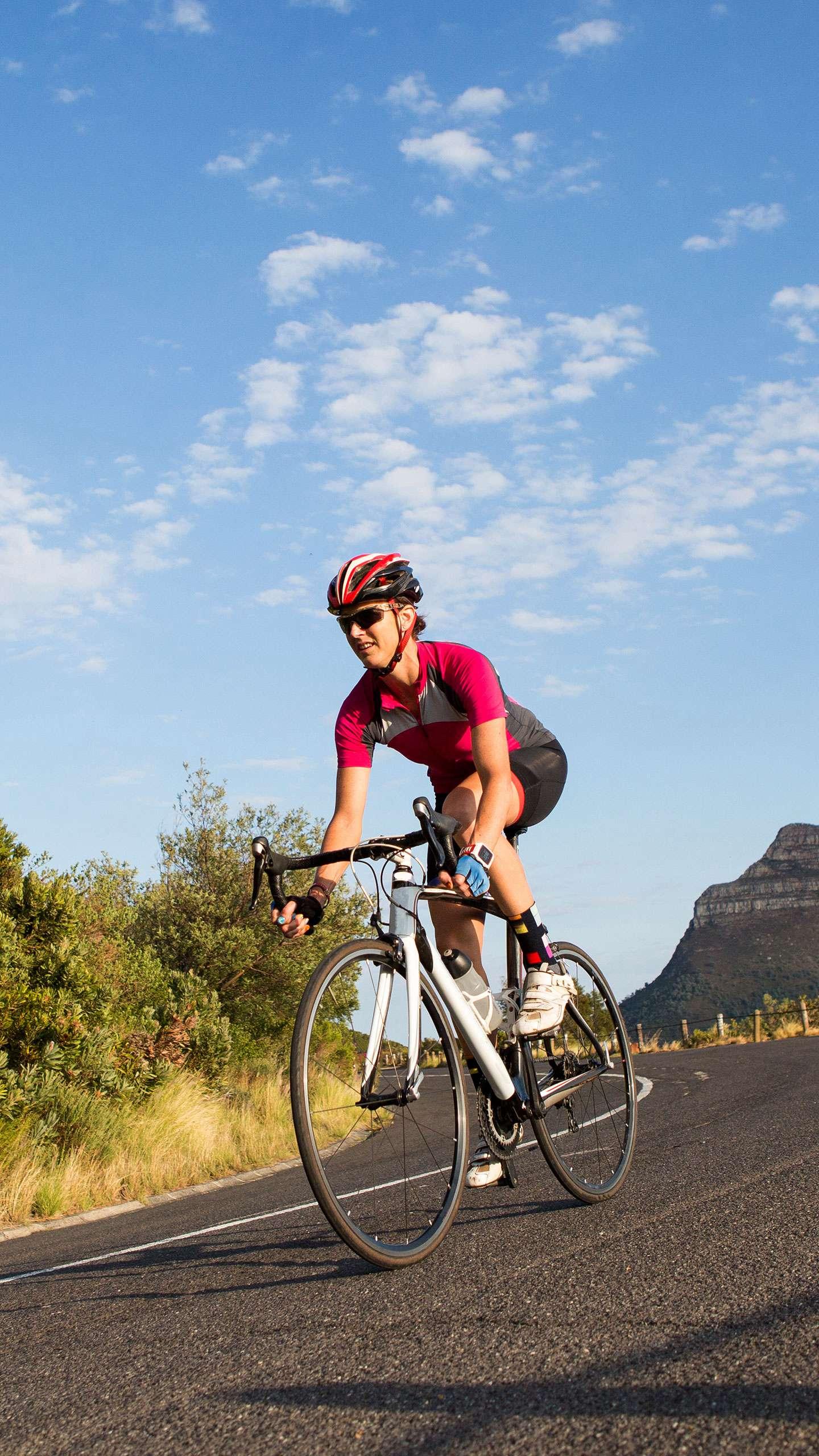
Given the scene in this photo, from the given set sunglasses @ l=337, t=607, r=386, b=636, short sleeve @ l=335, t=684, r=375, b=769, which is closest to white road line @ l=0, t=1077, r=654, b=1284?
short sleeve @ l=335, t=684, r=375, b=769

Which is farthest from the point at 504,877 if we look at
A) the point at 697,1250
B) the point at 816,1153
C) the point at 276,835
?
the point at 276,835

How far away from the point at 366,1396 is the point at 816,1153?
3690mm

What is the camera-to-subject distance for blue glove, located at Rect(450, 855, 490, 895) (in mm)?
3879

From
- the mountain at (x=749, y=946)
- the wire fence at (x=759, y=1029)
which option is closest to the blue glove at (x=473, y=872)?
the wire fence at (x=759, y=1029)

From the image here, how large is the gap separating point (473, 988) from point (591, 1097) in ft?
5.20

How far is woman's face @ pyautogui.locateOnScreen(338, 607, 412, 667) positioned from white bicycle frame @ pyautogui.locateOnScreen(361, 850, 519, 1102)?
87cm

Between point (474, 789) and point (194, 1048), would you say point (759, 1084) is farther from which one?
point (474, 789)

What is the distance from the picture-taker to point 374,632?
4.35 meters

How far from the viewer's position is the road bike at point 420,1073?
342 centimetres

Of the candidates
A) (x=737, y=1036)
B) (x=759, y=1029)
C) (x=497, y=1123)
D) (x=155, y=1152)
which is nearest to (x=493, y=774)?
(x=497, y=1123)

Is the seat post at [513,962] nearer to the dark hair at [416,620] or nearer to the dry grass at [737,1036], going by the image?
the dark hair at [416,620]

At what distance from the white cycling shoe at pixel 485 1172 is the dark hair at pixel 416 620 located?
197cm

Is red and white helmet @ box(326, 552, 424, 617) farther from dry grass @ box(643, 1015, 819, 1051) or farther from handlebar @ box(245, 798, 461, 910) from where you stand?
dry grass @ box(643, 1015, 819, 1051)

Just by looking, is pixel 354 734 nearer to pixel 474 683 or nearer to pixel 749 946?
pixel 474 683
